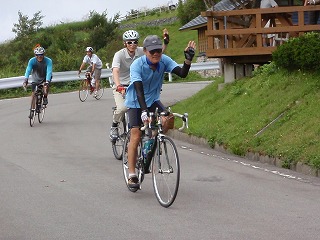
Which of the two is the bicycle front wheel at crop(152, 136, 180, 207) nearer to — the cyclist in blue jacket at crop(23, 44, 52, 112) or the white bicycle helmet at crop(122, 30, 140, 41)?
the white bicycle helmet at crop(122, 30, 140, 41)

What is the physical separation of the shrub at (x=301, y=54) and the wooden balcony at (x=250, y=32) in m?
2.23

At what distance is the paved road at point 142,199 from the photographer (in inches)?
355

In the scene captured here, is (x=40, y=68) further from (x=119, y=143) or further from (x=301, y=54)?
(x=119, y=143)

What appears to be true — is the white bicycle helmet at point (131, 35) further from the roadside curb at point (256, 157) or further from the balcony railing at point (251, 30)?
the balcony railing at point (251, 30)

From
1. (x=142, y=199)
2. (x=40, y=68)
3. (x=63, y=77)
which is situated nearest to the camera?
(x=142, y=199)

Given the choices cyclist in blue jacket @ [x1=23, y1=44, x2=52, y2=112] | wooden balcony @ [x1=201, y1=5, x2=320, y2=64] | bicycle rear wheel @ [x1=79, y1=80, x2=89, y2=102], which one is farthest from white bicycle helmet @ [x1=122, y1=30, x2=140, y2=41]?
bicycle rear wheel @ [x1=79, y1=80, x2=89, y2=102]

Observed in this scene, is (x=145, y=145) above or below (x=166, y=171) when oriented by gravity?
above

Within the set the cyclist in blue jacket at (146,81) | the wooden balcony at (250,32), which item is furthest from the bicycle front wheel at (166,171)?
the wooden balcony at (250,32)

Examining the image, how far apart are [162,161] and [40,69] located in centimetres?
1199

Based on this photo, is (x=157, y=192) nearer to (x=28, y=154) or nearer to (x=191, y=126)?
(x=28, y=154)

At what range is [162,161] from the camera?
10781 mm

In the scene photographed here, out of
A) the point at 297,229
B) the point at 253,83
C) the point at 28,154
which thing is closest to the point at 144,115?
the point at 297,229

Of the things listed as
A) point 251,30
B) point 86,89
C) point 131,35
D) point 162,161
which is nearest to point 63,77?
point 86,89

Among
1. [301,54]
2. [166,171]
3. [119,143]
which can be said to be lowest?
[119,143]
